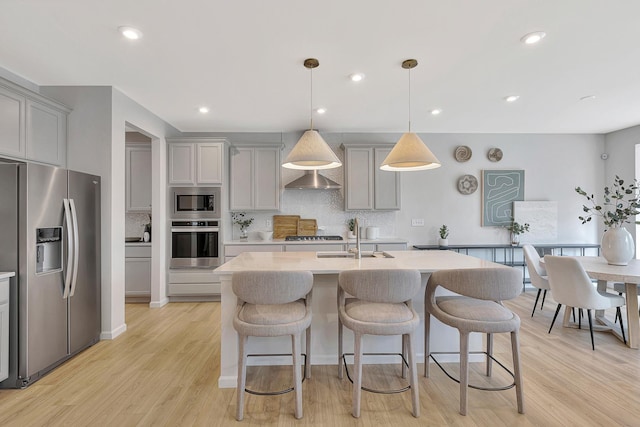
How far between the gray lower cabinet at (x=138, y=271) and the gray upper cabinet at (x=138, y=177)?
646 millimetres

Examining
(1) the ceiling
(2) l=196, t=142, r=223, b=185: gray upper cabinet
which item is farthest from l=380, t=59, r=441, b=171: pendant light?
(2) l=196, t=142, r=223, b=185: gray upper cabinet

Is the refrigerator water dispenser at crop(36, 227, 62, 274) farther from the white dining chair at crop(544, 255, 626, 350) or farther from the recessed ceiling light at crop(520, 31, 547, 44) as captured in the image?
the white dining chair at crop(544, 255, 626, 350)

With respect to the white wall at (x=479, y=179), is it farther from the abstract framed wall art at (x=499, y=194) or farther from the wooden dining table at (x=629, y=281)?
the wooden dining table at (x=629, y=281)

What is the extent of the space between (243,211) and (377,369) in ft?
10.8

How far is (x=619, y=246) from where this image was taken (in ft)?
11.1

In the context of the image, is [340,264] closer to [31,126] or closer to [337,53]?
[337,53]

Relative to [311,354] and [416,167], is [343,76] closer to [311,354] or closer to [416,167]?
[416,167]

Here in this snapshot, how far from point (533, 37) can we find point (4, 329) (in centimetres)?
437

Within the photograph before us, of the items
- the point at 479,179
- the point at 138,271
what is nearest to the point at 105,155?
the point at 138,271

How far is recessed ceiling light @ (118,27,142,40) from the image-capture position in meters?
2.34

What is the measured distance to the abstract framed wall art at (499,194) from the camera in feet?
17.8

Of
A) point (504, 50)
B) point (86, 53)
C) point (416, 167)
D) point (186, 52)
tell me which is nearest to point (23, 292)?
point (86, 53)

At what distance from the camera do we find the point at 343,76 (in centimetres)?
315

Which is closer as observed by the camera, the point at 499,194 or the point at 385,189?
the point at 385,189
